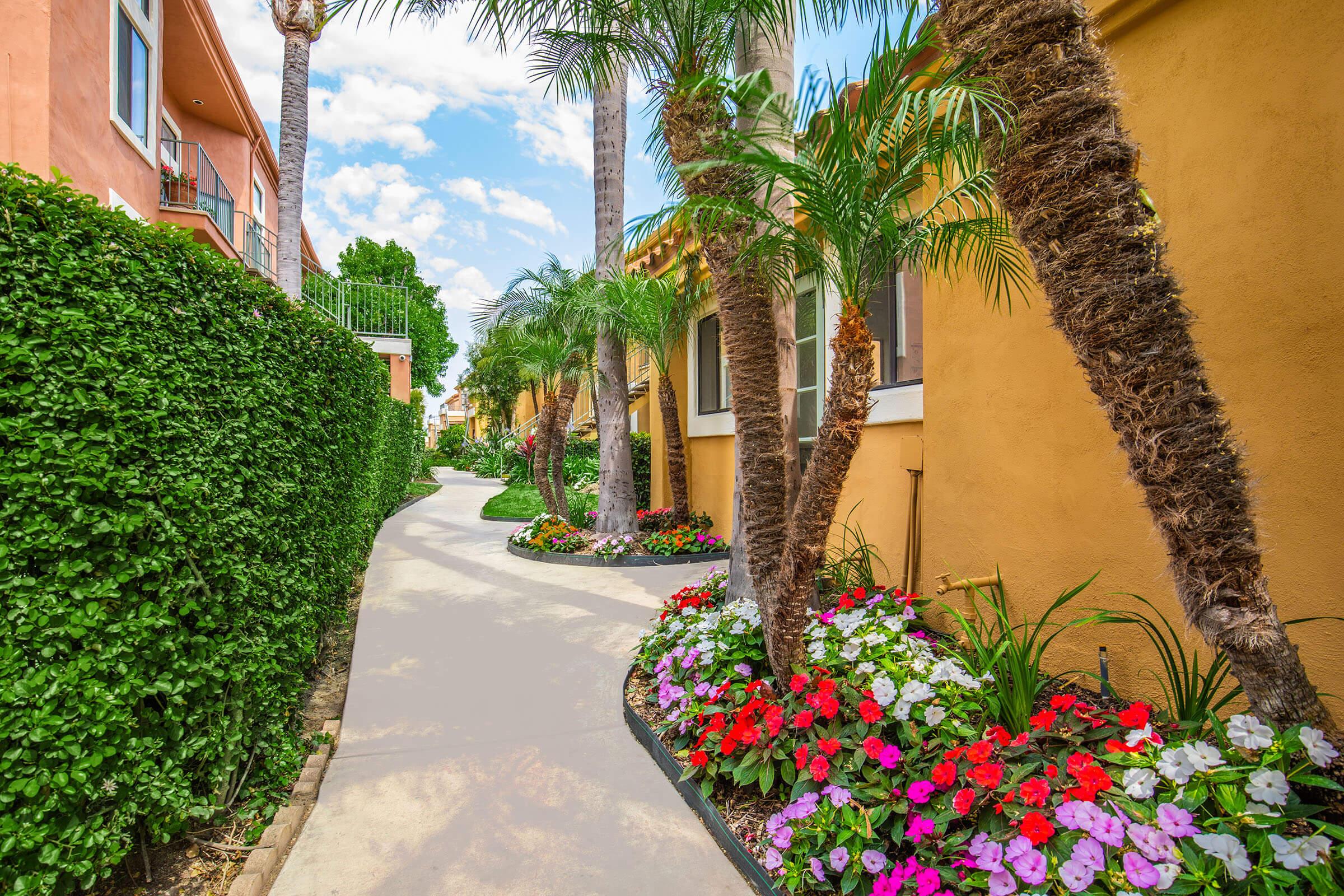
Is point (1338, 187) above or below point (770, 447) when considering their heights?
above

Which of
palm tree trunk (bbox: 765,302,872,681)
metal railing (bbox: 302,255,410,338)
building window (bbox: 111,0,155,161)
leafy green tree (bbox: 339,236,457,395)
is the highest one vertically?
leafy green tree (bbox: 339,236,457,395)

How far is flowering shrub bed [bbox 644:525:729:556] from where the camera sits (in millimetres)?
8141

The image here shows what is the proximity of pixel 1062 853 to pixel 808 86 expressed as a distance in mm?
2697

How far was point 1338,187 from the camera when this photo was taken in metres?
2.40

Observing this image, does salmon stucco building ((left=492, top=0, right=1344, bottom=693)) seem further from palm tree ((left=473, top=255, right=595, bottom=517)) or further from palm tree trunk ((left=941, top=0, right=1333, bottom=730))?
palm tree ((left=473, top=255, right=595, bottom=517))

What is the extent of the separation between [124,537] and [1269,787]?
3371 millimetres

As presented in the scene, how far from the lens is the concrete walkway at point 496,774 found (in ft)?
7.82

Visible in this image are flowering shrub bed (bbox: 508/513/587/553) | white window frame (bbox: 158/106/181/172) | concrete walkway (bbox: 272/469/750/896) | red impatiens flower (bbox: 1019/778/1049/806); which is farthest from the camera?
white window frame (bbox: 158/106/181/172)

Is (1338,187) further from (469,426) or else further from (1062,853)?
(469,426)

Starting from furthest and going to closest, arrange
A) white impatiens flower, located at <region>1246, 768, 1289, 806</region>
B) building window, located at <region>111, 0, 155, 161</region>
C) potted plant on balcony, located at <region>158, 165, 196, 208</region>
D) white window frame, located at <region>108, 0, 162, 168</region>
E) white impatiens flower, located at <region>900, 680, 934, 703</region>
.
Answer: potted plant on balcony, located at <region>158, 165, 196, 208</region>, building window, located at <region>111, 0, 155, 161</region>, white window frame, located at <region>108, 0, 162, 168</region>, white impatiens flower, located at <region>900, 680, 934, 703</region>, white impatiens flower, located at <region>1246, 768, 1289, 806</region>

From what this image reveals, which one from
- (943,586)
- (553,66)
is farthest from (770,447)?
(553,66)

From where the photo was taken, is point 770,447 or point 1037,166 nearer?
point 1037,166

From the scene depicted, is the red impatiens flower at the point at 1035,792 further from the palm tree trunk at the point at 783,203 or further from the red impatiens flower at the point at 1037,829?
the palm tree trunk at the point at 783,203

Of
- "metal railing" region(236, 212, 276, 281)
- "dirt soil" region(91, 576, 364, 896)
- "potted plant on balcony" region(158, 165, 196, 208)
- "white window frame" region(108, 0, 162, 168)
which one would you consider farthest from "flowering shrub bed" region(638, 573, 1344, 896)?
"metal railing" region(236, 212, 276, 281)
